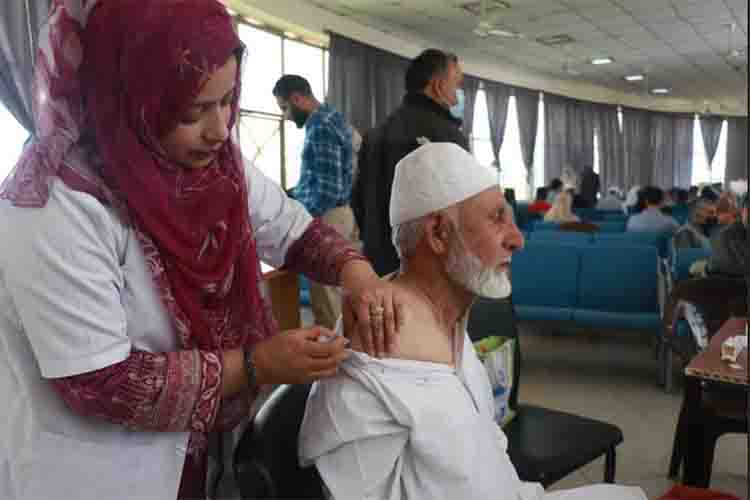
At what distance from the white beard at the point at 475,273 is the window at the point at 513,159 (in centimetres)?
1181

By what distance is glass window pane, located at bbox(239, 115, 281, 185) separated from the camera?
6574mm

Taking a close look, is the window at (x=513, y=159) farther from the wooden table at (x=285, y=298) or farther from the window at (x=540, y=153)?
the wooden table at (x=285, y=298)

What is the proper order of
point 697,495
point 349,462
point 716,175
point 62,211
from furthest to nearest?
1. point 716,175
2. point 697,495
3. point 349,462
4. point 62,211

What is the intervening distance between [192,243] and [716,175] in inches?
802

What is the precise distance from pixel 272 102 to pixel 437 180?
5.91 metres

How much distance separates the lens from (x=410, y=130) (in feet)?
8.31

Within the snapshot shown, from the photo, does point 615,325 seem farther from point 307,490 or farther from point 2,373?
point 2,373

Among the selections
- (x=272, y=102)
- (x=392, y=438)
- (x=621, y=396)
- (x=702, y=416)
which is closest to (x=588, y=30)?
(x=272, y=102)

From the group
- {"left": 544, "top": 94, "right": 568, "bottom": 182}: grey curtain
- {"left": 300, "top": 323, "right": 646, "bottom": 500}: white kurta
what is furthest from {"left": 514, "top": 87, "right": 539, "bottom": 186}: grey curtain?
{"left": 300, "top": 323, "right": 646, "bottom": 500}: white kurta

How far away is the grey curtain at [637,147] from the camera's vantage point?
16.5m

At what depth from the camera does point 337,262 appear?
1175 millimetres

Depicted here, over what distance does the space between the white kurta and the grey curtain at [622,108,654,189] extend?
16755 millimetres

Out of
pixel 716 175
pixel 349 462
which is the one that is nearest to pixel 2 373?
pixel 349 462

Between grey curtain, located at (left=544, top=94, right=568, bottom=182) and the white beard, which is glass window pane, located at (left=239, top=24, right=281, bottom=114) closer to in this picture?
the white beard
